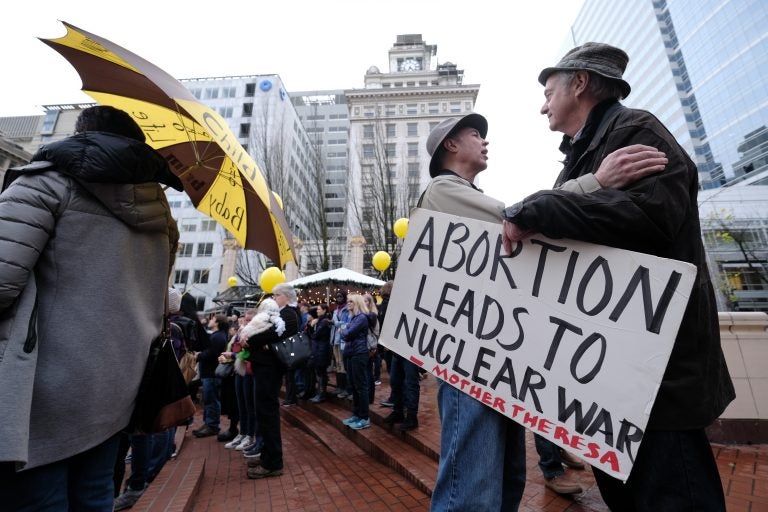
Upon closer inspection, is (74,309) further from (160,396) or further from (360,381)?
(360,381)

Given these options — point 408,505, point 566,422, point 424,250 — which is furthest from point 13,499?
point 408,505

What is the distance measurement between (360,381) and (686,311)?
463cm

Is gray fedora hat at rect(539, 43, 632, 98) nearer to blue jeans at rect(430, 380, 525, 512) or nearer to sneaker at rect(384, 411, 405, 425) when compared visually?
blue jeans at rect(430, 380, 525, 512)

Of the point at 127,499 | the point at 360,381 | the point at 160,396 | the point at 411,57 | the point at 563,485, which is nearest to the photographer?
the point at 160,396

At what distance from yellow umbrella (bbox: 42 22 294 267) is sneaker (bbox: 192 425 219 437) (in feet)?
16.9

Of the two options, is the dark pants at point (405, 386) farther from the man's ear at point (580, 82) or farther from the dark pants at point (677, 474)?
the man's ear at point (580, 82)

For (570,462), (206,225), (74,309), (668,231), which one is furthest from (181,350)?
(206,225)

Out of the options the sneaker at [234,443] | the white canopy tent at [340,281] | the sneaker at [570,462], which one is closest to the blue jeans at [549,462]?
the sneaker at [570,462]

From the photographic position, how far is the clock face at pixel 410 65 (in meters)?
59.4

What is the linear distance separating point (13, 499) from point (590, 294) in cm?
207

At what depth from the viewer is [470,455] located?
1295 millimetres

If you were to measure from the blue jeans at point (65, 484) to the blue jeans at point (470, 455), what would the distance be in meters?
1.34

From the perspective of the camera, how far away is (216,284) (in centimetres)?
3984

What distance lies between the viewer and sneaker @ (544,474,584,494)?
2754mm
